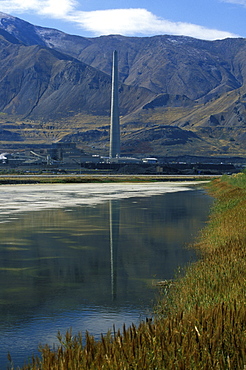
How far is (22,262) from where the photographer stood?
26641 mm

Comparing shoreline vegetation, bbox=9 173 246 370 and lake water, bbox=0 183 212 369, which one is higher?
shoreline vegetation, bbox=9 173 246 370

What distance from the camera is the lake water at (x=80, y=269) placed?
1628cm

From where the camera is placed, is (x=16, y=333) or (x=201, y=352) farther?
(x=16, y=333)

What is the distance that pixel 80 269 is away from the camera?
24.9 metres

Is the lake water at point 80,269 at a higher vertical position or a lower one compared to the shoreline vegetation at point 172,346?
lower

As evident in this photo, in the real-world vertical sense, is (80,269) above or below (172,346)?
below

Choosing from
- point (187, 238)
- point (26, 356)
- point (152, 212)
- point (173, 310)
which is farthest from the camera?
point (152, 212)

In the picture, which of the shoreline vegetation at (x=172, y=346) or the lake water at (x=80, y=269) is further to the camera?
the lake water at (x=80, y=269)

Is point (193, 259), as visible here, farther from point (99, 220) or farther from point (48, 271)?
point (99, 220)

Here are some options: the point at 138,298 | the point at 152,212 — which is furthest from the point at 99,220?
the point at 138,298

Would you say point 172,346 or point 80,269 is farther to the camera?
point 80,269

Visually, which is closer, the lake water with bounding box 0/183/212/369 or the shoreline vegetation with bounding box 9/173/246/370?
the shoreline vegetation with bounding box 9/173/246/370

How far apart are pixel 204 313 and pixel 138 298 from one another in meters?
7.27

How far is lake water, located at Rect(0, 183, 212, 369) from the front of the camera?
1628 centimetres
